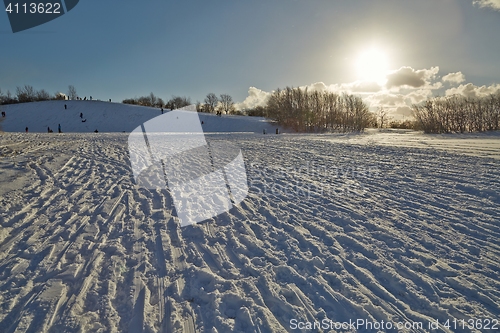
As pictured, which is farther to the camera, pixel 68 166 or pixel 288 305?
pixel 68 166

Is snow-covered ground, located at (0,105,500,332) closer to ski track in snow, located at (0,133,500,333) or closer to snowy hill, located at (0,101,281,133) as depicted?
ski track in snow, located at (0,133,500,333)

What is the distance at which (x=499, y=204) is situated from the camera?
5.29 m

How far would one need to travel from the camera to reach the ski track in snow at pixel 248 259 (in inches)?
103

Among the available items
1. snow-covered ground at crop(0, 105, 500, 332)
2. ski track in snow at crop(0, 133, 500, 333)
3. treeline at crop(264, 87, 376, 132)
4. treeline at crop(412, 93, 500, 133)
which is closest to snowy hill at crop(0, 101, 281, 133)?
treeline at crop(264, 87, 376, 132)

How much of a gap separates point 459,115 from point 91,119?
214 feet

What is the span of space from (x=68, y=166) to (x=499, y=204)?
42.7 ft

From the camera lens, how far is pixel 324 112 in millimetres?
44594

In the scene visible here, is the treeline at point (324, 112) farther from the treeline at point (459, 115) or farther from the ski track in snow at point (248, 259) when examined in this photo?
the ski track in snow at point (248, 259)

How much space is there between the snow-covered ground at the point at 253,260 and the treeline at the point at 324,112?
3971 cm

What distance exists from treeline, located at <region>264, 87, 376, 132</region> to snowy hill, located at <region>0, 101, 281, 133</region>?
562 centimetres

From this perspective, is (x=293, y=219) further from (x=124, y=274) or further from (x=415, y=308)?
(x=124, y=274)

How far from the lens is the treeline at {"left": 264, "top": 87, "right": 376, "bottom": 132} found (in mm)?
44531

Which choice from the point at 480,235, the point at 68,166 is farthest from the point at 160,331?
the point at 68,166

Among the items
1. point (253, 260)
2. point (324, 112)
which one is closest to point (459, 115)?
point (324, 112)
